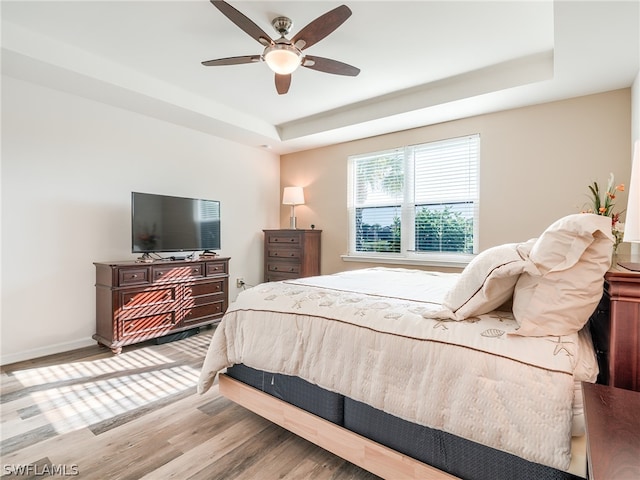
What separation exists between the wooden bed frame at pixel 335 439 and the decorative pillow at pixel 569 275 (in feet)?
2.27

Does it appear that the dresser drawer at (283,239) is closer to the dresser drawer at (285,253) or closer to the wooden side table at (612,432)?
the dresser drawer at (285,253)

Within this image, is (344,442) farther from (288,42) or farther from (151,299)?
(151,299)

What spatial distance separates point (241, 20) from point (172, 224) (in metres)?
2.33

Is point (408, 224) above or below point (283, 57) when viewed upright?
below

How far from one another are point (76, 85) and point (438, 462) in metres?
3.93

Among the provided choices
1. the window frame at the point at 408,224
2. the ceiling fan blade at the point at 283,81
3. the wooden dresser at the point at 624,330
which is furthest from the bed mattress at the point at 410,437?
the window frame at the point at 408,224

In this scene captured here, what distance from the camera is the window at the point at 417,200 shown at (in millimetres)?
3811

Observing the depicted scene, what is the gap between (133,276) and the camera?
10.5ft

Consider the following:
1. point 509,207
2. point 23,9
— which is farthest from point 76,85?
point 509,207

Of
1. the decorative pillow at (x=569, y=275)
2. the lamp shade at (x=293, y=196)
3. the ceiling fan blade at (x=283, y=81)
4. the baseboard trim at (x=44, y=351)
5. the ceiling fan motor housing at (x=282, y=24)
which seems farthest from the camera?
the lamp shade at (x=293, y=196)

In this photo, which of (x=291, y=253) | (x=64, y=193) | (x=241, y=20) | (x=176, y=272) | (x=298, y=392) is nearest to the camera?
(x=298, y=392)

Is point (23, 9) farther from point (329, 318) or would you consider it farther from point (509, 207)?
point (509, 207)

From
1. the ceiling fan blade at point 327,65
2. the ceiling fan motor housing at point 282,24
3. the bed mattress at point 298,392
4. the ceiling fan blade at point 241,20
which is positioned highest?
the ceiling fan motor housing at point 282,24

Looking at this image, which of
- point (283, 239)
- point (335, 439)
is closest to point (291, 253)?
point (283, 239)
